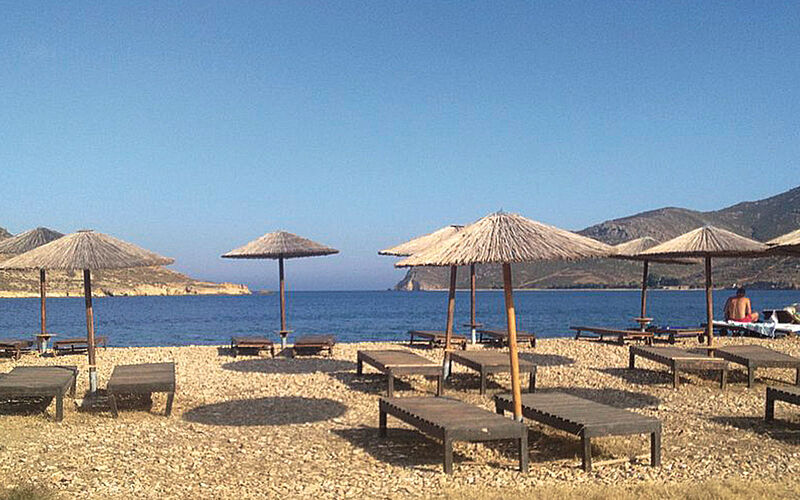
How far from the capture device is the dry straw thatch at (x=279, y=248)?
49.1 feet

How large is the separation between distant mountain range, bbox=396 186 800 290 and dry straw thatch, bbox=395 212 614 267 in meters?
104

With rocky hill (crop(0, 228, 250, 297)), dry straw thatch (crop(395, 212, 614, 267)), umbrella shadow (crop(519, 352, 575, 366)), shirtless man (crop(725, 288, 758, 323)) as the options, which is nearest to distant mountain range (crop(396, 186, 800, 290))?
rocky hill (crop(0, 228, 250, 297))

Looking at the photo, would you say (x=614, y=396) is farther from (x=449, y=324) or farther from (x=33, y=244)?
(x=33, y=244)

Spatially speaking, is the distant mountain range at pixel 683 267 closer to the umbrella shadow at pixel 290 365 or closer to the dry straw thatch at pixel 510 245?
the umbrella shadow at pixel 290 365

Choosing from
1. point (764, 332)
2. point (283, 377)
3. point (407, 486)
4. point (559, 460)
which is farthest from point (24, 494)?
point (764, 332)

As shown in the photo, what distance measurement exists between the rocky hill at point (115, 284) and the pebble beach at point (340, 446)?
85.7 m

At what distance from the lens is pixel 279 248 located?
15.1 m

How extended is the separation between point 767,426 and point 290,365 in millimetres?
8229

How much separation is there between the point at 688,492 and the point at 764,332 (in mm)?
16777

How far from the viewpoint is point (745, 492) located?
5.62 metres

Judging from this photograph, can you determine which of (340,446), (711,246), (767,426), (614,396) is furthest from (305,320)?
(340,446)

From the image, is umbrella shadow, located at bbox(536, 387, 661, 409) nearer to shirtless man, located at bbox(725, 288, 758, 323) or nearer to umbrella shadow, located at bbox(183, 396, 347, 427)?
umbrella shadow, located at bbox(183, 396, 347, 427)

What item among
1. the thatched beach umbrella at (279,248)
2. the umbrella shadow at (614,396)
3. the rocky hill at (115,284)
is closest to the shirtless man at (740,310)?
the umbrella shadow at (614,396)

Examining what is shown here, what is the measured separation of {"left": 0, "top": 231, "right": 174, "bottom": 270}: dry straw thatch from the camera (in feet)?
31.6
